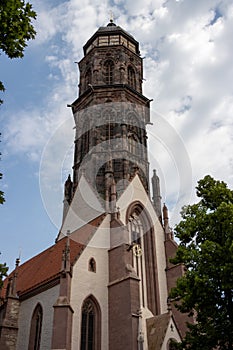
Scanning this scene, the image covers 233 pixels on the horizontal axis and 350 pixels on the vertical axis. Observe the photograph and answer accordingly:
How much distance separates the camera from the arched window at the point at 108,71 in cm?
3547

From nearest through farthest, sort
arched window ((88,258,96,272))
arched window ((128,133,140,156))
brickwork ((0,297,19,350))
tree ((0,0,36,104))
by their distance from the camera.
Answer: tree ((0,0,36,104)) → brickwork ((0,297,19,350)) → arched window ((88,258,96,272)) → arched window ((128,133,140,156))

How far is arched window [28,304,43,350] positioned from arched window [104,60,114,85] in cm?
2088

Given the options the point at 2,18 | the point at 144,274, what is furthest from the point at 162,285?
the point at 2,18

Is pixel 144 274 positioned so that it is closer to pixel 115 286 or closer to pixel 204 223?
pixel 115 286

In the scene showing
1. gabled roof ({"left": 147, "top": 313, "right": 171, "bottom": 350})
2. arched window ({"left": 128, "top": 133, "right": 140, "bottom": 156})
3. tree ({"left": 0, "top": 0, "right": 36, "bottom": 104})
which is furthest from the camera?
arched window ({"left": 128, "top": 133, "right": 140, "bottom": 156})

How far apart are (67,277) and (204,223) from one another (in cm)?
964

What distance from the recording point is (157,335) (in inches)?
771

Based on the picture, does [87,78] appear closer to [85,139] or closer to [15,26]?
[85,139]

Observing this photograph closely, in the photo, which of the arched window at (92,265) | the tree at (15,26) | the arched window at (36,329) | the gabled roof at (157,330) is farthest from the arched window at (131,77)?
the tree at (15,26)

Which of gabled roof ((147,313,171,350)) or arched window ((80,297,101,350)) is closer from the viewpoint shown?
gabled roof ((147,313,171,350))

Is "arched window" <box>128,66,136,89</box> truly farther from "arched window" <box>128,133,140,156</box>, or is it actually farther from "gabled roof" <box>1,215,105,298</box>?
"gabled roof" <box>1,215,105,298</box>

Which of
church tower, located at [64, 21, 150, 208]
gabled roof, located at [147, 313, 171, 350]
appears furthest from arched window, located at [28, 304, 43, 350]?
church tower, located at [64, 21, 150, 208]

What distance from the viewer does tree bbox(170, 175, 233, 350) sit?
12172mm

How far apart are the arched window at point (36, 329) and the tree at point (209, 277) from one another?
1128 centimetres
